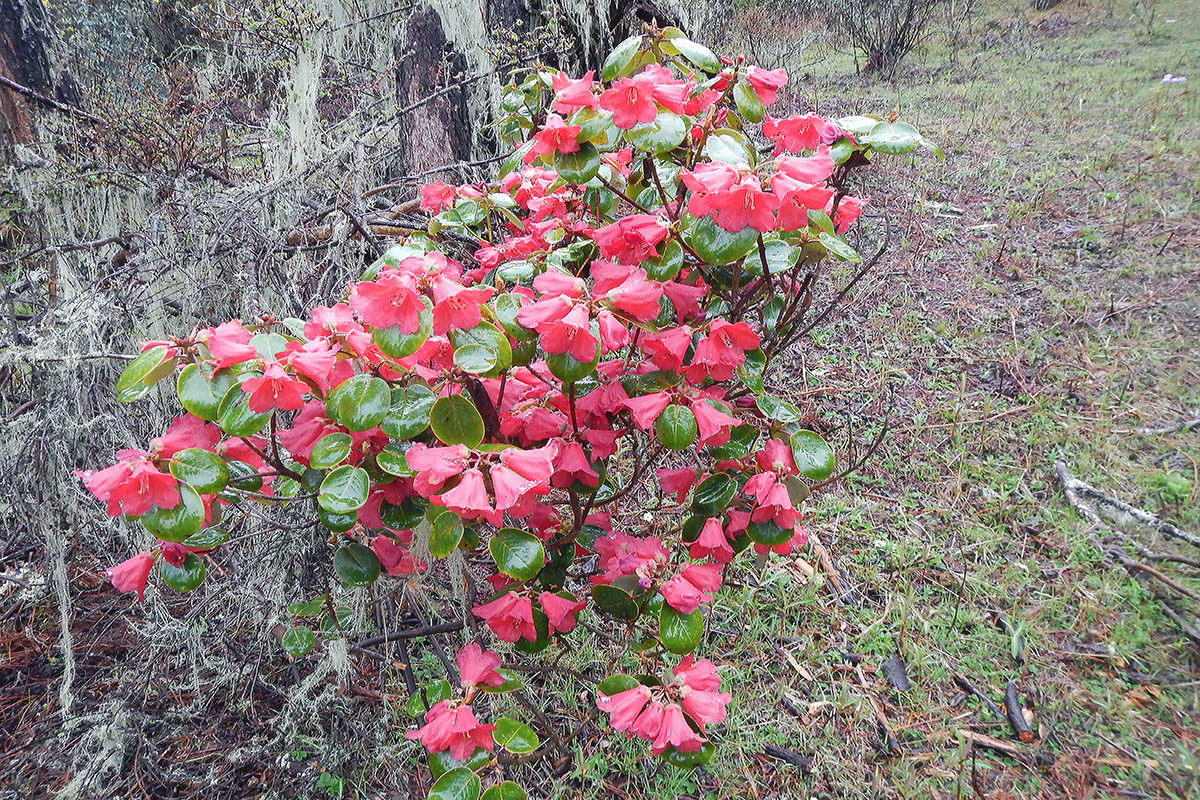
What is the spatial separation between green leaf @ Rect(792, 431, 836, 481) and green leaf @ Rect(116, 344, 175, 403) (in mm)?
908

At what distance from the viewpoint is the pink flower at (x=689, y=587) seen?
1.05m

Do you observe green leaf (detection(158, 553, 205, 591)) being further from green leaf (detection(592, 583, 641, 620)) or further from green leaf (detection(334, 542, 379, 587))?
green leaf (detection(592, 583, 641, 620))

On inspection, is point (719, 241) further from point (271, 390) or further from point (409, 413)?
point (271, 390)

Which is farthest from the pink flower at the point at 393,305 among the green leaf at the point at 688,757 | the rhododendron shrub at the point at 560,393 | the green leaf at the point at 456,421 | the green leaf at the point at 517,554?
the green leaf at the point at 688,757

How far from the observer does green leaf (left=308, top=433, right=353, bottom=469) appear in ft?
2.85

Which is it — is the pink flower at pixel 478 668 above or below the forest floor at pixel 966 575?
above

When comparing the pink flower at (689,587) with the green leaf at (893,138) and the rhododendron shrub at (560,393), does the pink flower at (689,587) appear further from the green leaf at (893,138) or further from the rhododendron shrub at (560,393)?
the green leaf at (893,138)

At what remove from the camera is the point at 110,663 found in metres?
1.85

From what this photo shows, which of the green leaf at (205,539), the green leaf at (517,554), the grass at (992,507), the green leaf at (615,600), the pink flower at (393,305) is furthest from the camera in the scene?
the grass at (992,507)

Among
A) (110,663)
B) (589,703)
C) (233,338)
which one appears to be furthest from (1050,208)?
(110,663)

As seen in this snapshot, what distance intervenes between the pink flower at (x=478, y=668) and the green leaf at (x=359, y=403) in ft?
1.56

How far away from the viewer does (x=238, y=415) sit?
2.75 ft

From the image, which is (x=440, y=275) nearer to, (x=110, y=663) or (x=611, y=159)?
(x=611, y=159)

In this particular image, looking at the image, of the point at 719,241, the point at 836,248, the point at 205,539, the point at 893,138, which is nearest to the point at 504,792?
the point at 205,539
